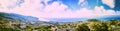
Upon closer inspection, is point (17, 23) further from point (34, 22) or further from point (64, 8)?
point (64, 8)

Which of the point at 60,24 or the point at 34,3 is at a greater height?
the point at 34,3

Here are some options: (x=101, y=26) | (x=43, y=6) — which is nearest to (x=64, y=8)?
(x=43, y=6)

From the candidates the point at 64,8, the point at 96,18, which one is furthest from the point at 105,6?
the point at 64,8

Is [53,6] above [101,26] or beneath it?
above

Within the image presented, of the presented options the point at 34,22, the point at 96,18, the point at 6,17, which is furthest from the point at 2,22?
the point at 96,18

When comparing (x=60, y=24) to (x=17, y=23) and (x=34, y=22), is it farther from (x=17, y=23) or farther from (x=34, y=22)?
(x=17, y=23)

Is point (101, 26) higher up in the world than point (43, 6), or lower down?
lower down

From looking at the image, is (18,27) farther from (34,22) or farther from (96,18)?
(96,18)
